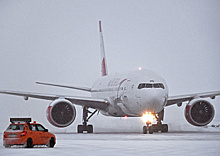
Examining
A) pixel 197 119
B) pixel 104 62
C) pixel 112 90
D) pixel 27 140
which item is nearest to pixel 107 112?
pixel 112 90

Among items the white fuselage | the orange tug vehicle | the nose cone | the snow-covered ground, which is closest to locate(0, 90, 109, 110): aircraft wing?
the white fuselage

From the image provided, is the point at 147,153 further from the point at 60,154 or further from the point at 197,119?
the point at 197,119

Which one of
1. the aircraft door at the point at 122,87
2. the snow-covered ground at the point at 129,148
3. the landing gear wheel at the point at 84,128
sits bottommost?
the snow-covered ground at the point at 129,148

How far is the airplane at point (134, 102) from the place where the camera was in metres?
31.5

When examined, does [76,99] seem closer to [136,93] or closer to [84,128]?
[84,128]

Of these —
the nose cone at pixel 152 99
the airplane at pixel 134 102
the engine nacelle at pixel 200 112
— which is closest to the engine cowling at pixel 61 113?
the airplane at pixel 134 102

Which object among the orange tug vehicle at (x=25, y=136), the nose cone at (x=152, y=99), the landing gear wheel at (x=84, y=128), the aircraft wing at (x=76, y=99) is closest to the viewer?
the orange tug vehicle at (x=25, y=136)

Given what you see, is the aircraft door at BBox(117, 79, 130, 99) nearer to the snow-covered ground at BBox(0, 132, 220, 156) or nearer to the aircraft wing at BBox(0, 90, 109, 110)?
the aircraft wing at BBox(0, 90, 109, 110)

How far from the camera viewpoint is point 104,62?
164 ft

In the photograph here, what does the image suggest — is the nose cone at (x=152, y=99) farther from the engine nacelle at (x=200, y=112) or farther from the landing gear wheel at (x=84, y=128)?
the landing gear wheel at (x=84, y=128)

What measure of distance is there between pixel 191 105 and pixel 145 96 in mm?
4463

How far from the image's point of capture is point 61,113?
32.4 metres

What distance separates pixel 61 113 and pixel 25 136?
1305 centimetres

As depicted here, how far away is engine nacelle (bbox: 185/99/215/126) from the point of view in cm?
3394
